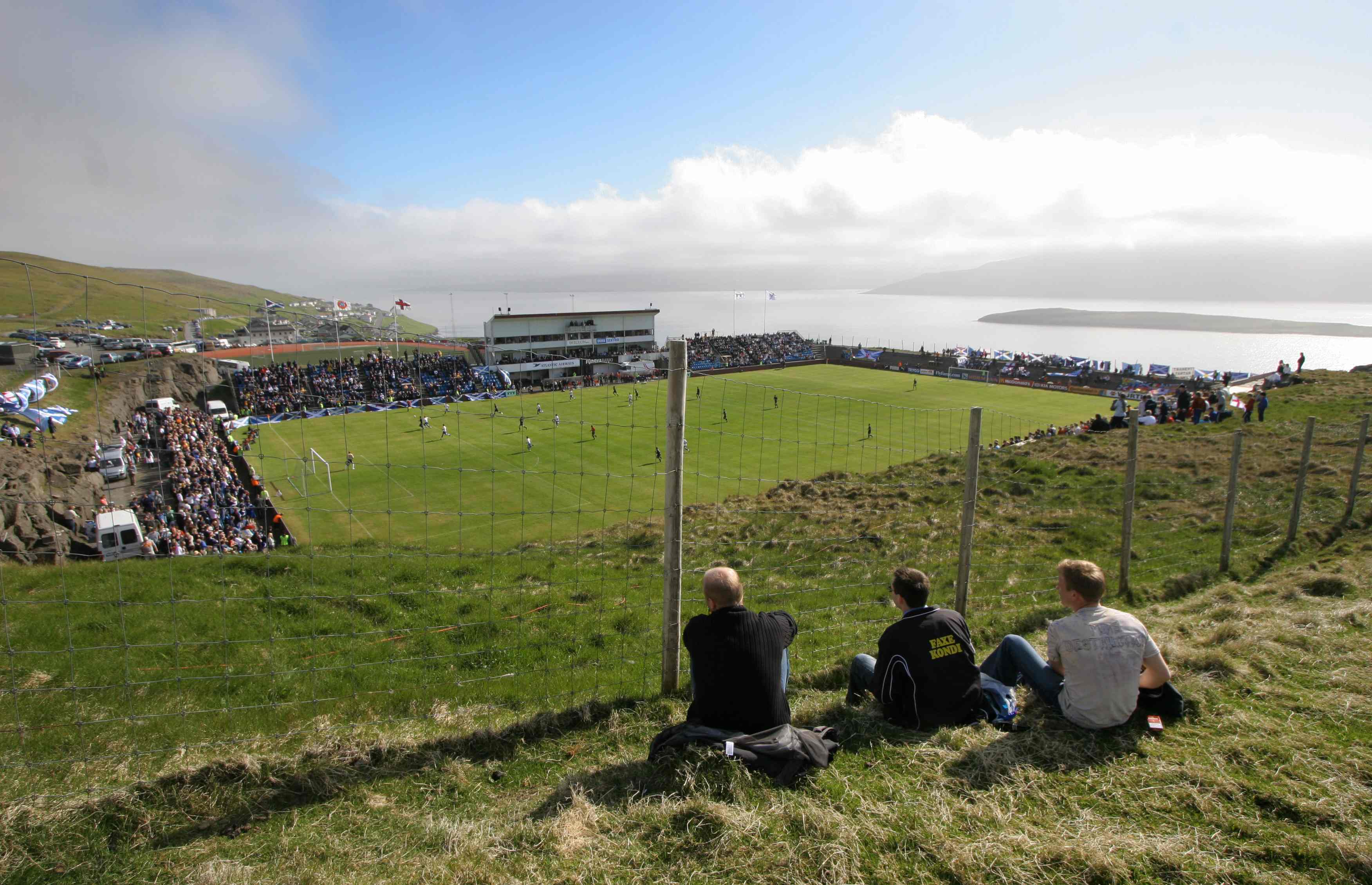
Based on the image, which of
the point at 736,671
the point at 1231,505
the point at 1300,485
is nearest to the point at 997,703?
the point at 736,671

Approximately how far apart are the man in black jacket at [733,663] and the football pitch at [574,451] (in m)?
11.1

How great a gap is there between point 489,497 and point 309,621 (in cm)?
2590

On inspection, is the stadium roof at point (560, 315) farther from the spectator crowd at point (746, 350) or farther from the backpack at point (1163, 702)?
the backpack at point (1163, 702)

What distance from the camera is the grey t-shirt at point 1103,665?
14.3 ft

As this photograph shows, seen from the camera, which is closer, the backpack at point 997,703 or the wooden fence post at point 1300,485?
the backpack at point 997,703

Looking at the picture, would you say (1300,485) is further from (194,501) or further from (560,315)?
(560,315)

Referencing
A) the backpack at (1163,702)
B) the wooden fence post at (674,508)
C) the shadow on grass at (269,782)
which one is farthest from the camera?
the wooden fence post at (674,508)

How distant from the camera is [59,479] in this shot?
23.2 m

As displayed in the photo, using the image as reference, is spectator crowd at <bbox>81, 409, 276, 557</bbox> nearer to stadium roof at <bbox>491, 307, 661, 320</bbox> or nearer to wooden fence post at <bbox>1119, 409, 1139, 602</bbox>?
wooden fence post at <bbox>1119, 409, 1139, 602</bbox>

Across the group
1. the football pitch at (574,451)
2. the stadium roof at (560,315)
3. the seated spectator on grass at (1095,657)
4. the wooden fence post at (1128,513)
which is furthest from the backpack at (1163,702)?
the stadium roof at (560,315)

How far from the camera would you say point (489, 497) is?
33375 mm

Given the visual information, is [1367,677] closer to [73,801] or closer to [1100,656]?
[1100,656]

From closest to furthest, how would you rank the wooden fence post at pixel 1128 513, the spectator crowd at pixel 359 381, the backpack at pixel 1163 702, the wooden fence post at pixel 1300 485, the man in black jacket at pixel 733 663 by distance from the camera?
the man in black jacket at pixel 733 663 → the backpack at pixel 1163 702 → the wooden fence post at pixel 1128 513 → the wooden fence post at pixel 1300 485 → the spectator crowd at pixel 359 381

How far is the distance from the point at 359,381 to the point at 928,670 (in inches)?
2698
